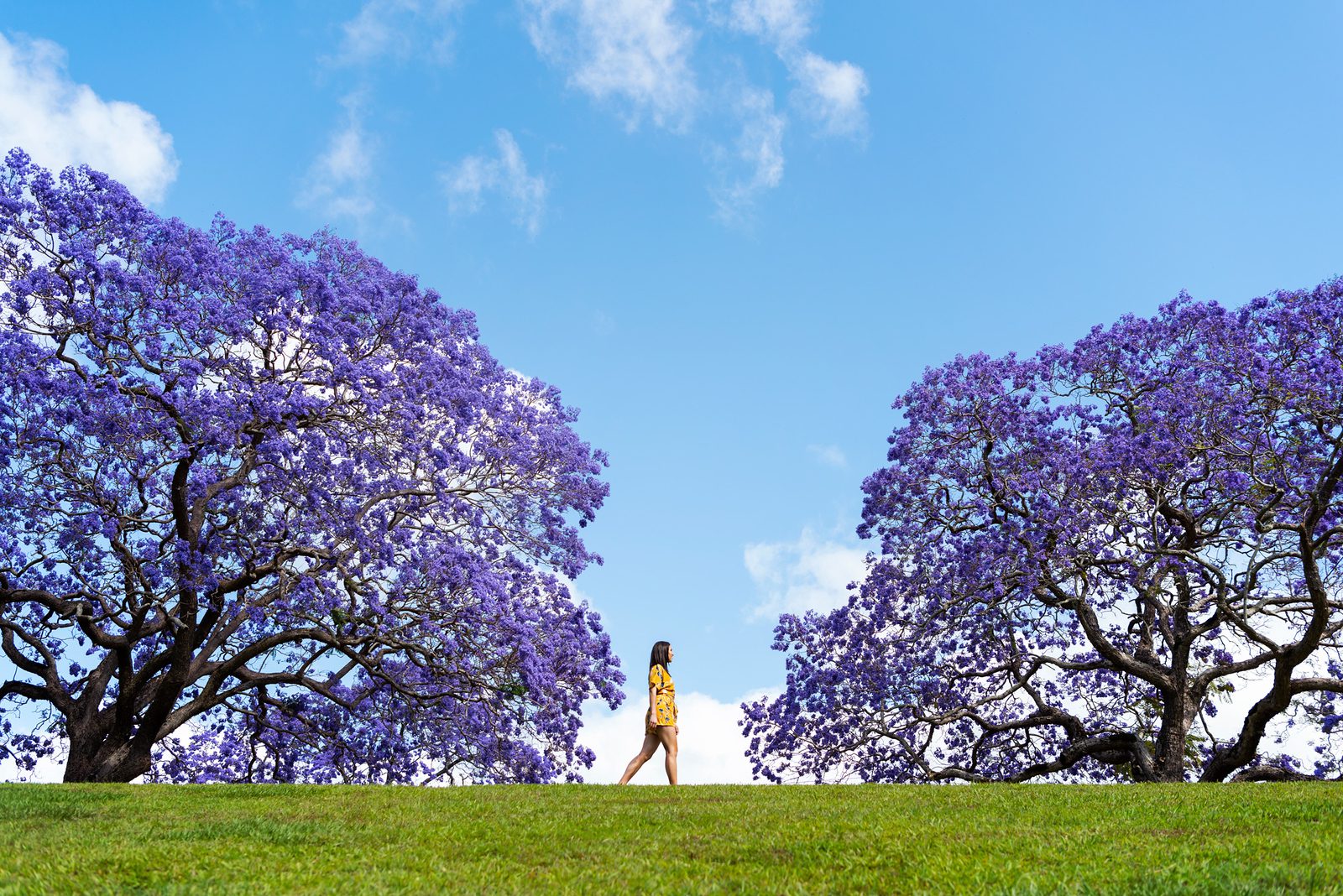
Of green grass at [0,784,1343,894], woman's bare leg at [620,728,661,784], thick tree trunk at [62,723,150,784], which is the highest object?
thick tree trunk at [62,723,150,784]

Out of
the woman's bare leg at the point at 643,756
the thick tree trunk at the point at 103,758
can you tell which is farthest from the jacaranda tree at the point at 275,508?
the woman's bare leg at the point at 643,756

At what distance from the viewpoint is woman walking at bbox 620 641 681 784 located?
46.7 ft

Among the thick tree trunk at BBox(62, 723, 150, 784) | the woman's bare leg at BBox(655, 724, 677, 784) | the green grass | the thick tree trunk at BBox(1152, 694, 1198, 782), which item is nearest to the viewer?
the green grass

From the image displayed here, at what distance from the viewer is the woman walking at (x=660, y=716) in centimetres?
1423

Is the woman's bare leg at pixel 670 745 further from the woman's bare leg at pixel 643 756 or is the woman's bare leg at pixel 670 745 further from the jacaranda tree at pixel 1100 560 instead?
the jacaranda tree at pixel 1100 560

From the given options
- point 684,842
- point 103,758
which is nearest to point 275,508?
point 103,758

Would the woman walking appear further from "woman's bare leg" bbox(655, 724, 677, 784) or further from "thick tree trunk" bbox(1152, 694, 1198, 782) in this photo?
"thick tree trunk" bbox(1152, 694, 1198, 782)

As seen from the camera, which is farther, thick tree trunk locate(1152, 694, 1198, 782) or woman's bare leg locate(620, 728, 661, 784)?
thick tree trunk locate(1152, 694, 1198, 782)

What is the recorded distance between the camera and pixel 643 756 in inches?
571

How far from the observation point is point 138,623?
20969mm

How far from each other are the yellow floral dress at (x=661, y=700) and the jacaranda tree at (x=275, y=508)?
22.6ft

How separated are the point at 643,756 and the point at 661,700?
87cm

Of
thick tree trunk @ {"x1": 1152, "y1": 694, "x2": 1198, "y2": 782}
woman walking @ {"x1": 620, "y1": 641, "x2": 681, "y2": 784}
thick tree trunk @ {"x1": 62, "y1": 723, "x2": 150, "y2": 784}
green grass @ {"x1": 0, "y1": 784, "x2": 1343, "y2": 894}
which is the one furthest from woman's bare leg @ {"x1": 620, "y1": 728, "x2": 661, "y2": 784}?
thick tree trunk @ {"x1": 1152, "y1": 694, "x2": 1198, "y2": 782}

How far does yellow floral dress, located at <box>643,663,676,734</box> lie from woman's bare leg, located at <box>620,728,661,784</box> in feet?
0.41
